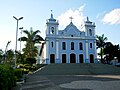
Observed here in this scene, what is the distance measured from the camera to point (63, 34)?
4441 centimetres

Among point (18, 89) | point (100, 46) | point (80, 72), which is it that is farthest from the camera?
point (100, 46)

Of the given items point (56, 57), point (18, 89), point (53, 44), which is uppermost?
point (53, 44)

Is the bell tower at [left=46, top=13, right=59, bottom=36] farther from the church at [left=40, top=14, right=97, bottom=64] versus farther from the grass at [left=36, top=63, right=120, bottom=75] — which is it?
the grass at [left=36, top=63, right=120, bottom=75]

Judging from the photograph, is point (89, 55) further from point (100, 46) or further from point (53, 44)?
point (100, 46)

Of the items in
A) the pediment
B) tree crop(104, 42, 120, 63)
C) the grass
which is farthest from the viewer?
tree crop(104, 42, 120, 63)

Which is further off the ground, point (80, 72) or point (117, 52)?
point (117, 52)

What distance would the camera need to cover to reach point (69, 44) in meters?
44.3

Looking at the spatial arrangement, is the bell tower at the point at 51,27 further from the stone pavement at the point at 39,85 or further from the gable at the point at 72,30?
the stone pavement at the point at 39,85

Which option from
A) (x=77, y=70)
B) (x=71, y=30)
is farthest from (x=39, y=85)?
(x=71, y=30)

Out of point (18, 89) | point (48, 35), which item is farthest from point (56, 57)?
point (18, 89)

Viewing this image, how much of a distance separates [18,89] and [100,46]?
147 feet

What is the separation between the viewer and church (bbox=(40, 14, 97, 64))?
141 ft

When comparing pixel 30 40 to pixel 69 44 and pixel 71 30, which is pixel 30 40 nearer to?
pixel 69 44

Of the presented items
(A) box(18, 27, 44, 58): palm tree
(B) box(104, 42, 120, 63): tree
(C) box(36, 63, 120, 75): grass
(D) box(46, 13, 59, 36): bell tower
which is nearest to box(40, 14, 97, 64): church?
(D) box(46, 13, 59, 36): bell tower
